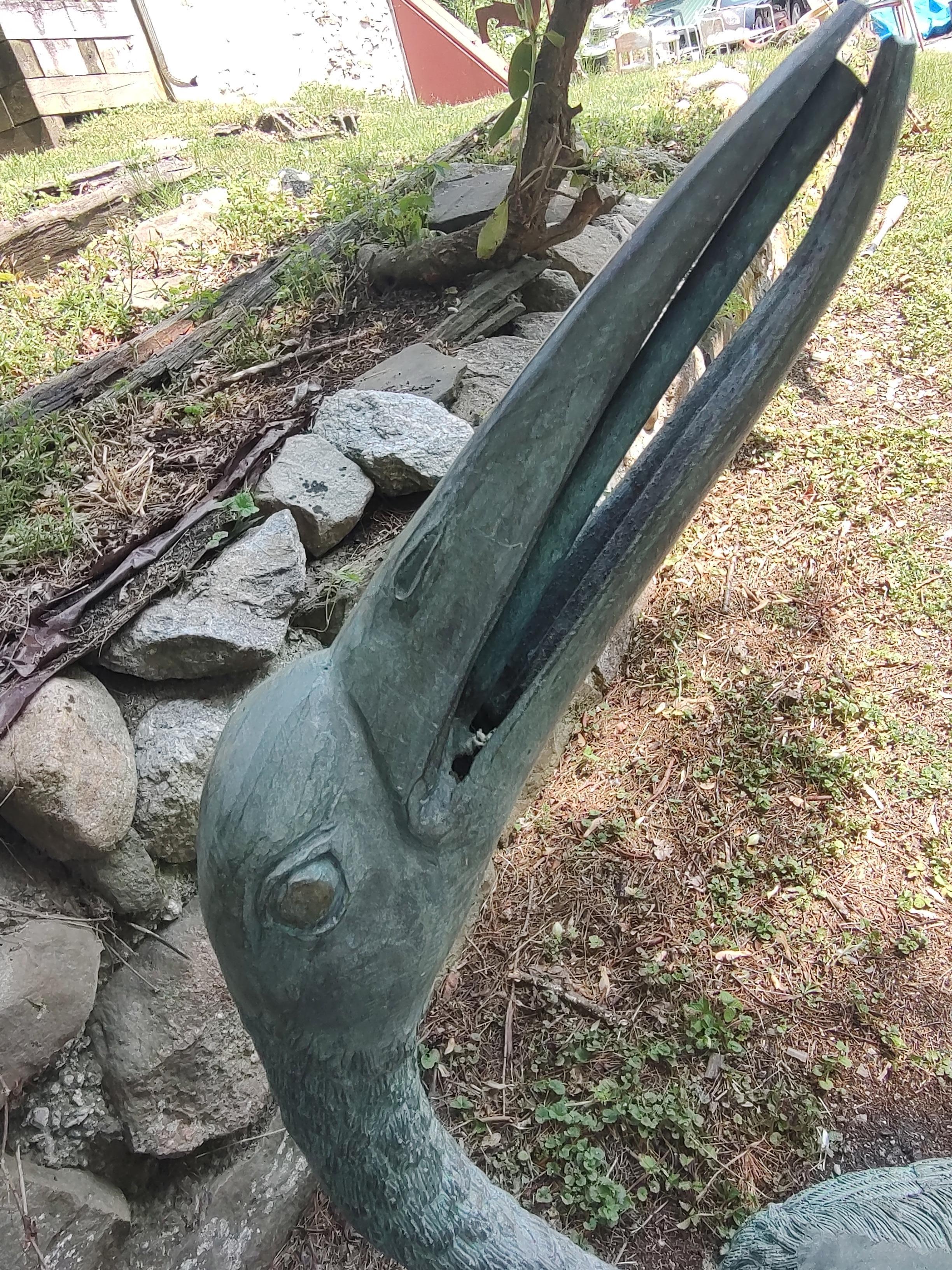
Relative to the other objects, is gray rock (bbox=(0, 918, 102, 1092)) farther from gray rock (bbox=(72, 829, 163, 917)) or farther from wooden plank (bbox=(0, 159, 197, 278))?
wooden plank (bbox=(0, 159, 197, 278))

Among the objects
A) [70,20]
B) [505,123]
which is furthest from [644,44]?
[505,123]

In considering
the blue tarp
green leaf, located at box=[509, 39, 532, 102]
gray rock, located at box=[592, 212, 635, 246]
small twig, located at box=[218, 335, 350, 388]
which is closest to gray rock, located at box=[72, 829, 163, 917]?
small twig, located at box=[218, 335, 350, 388]

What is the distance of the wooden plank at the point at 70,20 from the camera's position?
698 centimetres

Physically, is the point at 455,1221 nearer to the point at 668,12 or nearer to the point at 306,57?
the point at 306,57

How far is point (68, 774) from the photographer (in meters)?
1.84

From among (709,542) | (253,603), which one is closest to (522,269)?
(709,542)

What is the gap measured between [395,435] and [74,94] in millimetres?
7429

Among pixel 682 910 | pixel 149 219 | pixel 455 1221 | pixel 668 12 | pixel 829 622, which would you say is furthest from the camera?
pixel 668 12

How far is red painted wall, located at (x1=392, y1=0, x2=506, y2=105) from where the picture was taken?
1149cm

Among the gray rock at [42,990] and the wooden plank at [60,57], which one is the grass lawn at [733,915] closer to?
the gray rock at [42,990]

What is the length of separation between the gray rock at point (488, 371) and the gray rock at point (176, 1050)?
1820mm

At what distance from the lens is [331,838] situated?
83 cm

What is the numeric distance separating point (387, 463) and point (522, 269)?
5.14 feet

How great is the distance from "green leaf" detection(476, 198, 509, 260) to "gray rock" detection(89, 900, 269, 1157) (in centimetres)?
270
